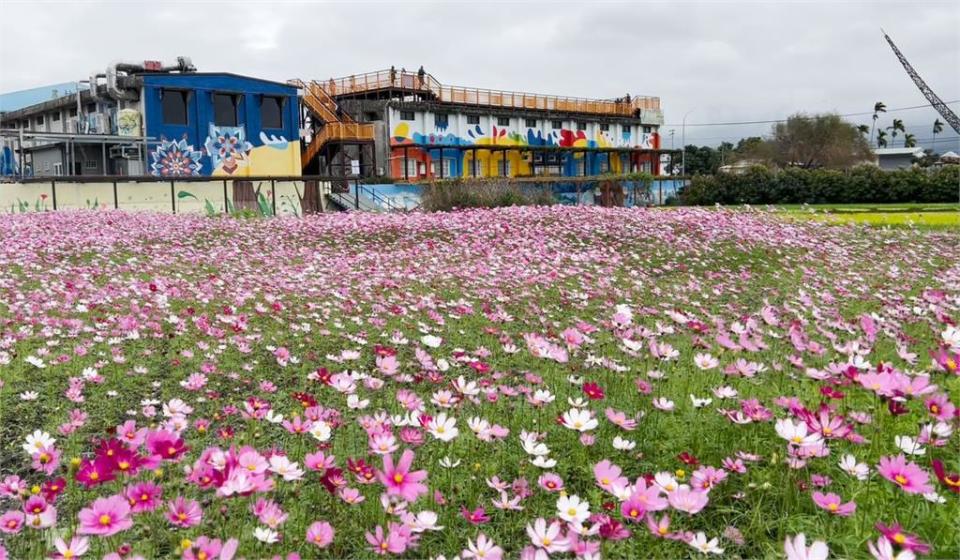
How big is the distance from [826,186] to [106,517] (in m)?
35.3

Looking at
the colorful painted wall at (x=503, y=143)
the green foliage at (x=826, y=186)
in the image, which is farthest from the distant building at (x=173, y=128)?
the green foliage at (x=826, y=186)

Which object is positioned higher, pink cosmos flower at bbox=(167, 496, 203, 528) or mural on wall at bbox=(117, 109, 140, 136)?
mural on wall at bbox=(117, 109, 140, 136)

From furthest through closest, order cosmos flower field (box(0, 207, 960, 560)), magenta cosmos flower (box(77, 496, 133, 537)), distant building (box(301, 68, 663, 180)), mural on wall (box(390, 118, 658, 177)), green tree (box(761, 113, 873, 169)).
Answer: green tree (box(761, 113, 873, 169)) < mural on wall (box(390, 118, 658, 177)) < distant building (box(301, 68, 663, 180)) < cosmos flower field (box(0, 207, 960, 560)) < magenta cosmos flower (box(77, 496, 133, 537))

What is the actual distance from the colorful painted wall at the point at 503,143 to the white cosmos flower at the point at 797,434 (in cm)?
3553

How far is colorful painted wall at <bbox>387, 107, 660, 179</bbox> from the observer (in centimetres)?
3778

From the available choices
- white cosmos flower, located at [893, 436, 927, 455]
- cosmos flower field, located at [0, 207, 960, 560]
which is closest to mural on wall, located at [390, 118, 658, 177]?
cosmos flower field, located at [0, 207, 960, 560]

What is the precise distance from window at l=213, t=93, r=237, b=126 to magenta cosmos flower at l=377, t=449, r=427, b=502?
30991 mm

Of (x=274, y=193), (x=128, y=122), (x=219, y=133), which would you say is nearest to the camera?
(x=274, y=193)

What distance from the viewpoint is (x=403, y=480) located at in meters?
1.90

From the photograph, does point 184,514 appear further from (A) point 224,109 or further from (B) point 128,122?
(A) point 224,109

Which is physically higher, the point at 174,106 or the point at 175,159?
the point at 174,106

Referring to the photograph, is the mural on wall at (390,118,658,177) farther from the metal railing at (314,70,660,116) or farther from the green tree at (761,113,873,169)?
the green tree at (761,113,873,169)

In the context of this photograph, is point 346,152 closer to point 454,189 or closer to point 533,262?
point 454,189

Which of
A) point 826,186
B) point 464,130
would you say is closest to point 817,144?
point 826,186
